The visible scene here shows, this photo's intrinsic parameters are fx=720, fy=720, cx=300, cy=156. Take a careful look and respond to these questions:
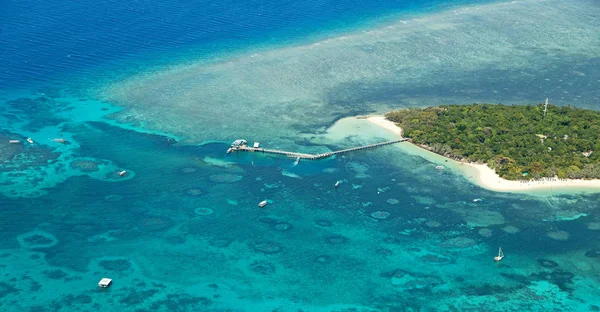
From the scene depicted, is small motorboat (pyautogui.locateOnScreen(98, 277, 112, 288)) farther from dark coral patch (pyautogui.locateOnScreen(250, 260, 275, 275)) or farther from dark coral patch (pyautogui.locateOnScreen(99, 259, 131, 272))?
dark coral patch (pyautogui.locateOnScreen(250, 260, 275, 275))


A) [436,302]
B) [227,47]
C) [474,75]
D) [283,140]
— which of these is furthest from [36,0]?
[436,302]

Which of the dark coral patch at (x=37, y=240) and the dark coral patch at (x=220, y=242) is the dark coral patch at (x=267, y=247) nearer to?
the dark coral patch at (x=220, y=242)

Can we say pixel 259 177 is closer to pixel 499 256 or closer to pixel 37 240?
pixel 37 240

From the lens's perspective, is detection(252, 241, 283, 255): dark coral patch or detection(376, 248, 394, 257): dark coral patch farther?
detection(252, 241, 283, 255): dark coral patch

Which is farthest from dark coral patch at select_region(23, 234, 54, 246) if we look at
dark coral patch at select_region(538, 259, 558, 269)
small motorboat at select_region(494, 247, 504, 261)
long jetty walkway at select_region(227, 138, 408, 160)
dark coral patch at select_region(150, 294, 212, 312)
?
dark coral patch at select_region(538, 259, 558, 269)

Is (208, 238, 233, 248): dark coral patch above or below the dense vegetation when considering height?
below

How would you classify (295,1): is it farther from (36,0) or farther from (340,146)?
(340,146)
